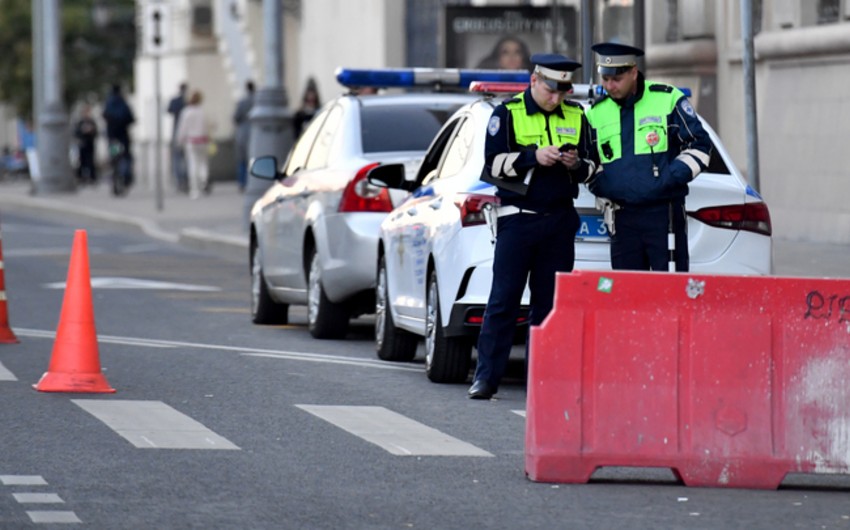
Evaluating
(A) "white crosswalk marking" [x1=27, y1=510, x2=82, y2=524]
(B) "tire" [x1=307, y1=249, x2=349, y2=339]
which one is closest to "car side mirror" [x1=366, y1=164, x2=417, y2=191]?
(B) "tire" [x1=307, y1=249, x2=349, y2=339]

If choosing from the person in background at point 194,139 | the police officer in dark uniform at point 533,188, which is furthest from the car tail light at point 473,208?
the person in background at point 194,139

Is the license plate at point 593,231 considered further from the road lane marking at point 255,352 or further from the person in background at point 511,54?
the person in background at point 511,54

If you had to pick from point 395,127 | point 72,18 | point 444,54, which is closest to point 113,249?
point 444,54

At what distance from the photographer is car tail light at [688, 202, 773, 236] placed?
11172 mm

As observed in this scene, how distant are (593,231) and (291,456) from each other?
2789mm

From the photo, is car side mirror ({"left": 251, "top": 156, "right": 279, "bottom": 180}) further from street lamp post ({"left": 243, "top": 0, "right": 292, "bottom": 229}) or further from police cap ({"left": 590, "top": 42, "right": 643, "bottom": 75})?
street lamp post ({"left": 243, "top": 0, "right": 292, "bottom": 229})

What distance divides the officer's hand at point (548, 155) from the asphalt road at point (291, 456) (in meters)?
1.18

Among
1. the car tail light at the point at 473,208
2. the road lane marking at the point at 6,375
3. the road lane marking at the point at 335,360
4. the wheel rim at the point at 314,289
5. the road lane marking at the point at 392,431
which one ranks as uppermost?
the car tail light at the point at 473,208

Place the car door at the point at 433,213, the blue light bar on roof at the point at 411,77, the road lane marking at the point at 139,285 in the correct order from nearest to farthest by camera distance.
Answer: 1. the car door at the point at 433,213
2. the blue light bar on roof at the point at 411,77
3. the road lane marking at the point at 139,285

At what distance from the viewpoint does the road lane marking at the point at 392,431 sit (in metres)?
9.16

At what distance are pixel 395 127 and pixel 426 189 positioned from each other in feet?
7.37

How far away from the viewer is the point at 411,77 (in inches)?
587

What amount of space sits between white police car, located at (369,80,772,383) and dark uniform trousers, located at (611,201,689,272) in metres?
0.44

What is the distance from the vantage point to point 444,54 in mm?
23234
